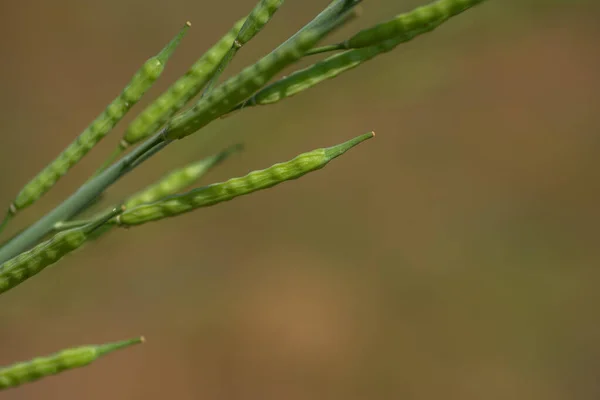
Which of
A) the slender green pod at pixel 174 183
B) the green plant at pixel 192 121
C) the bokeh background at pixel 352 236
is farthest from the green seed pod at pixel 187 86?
the bokeh background at pixel 352 236

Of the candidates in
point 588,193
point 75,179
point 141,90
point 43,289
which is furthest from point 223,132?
point 588,193

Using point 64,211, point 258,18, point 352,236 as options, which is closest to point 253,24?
point 258,18

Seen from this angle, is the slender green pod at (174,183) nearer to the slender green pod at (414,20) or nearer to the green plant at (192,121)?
the green plant at (192,121)

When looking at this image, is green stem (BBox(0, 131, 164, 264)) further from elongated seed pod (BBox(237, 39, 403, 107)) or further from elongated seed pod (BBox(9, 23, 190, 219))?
elongated seed pod (BBox(237, 39, 403, 107))

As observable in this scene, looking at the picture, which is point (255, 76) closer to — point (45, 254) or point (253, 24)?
point (253, 24)

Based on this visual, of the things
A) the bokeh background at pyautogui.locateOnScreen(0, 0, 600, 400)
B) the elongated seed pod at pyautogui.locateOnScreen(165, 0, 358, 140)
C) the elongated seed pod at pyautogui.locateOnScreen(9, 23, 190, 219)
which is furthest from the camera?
the bokeh background at pyautogui.locateOnScreen(0, 0, 600, 400)

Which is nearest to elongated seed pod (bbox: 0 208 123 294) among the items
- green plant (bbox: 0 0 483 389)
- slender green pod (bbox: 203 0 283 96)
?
green plant (bbox: 0 0 483 389)

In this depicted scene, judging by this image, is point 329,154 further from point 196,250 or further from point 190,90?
point 196,250
